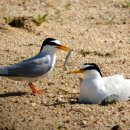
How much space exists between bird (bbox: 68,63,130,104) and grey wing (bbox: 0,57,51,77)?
58 cm

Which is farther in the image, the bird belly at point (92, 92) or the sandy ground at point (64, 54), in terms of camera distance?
the bird belly at point (92, 92)

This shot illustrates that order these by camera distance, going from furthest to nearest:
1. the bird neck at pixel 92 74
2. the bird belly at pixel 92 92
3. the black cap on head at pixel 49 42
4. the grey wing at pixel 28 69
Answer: the black cap on head at pixel 49 42, the grey wing at pixel 28 69, the bird neck at pixel 92 74, the bird belly at pixel 92 92

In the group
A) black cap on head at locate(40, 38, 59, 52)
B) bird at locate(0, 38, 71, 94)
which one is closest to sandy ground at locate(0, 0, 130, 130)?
bird at locate(0, 38, 71, 94)

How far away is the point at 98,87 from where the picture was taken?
6.89 metres

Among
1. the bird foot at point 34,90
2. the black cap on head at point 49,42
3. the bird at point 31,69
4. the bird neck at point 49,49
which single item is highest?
the black cap on head at point 49,42

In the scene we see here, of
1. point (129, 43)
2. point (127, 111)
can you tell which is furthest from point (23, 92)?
point (129, 43)

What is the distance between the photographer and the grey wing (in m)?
7.29

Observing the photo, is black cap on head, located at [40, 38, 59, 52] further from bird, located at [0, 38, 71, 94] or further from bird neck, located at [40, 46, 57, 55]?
bird, located at [0, 38, 71, 94]

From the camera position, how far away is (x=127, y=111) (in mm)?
6586

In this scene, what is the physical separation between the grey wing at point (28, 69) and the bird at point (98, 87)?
23.0 inches

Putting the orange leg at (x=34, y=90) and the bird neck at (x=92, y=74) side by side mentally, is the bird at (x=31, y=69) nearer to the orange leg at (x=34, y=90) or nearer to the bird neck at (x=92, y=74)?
the orange leg at (x=34, y=90)

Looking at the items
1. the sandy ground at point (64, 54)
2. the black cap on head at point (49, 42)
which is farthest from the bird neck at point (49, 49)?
the sandy ground at point (64, 54)

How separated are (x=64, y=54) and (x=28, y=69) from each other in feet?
5.92

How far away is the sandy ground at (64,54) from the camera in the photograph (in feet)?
21.2
